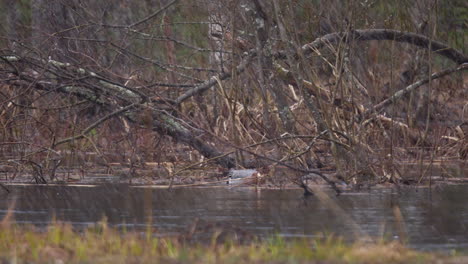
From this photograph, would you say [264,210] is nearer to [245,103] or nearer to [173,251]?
[245,103]

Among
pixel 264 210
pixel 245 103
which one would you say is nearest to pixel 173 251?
pixel 264 210

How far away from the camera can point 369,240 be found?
7.24 meters

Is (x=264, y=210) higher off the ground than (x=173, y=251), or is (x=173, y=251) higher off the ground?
(x=264, y=210)

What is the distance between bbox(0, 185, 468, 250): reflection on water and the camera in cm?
808

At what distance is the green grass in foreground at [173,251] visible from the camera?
5797mm

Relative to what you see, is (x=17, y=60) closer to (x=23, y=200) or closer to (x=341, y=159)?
(x=23, y=200)

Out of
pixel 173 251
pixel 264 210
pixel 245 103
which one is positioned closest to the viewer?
pixel 173 251

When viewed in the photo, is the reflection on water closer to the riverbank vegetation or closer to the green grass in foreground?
the riverbank vegetation

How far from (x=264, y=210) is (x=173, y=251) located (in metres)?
3.26

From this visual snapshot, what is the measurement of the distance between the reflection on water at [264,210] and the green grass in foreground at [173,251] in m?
1.00

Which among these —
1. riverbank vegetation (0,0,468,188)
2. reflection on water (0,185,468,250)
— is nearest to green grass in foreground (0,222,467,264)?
reflection on water (0,185,468,250)

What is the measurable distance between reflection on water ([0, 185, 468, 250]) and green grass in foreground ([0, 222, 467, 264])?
1.00 m

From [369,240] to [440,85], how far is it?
1056cm

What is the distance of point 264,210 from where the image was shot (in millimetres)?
9484
